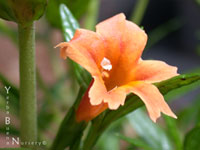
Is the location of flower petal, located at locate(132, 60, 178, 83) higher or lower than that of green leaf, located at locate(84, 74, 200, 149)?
higher

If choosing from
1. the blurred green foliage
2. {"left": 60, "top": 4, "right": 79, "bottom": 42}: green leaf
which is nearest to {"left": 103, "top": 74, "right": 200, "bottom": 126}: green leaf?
the blurred green foliage

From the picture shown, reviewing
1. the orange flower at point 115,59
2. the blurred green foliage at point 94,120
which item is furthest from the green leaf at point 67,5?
the orange flower at point 115,59

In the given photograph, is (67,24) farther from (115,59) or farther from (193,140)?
(193,140)

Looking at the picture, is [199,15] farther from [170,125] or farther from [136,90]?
[136,90]

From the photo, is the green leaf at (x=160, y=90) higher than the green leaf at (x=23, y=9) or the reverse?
the reverse

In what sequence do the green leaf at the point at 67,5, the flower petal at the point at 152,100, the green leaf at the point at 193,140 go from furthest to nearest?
the green leaf at the point at 67,5 < the green leaf at the point at 193,140 < the flower petal at the point at 152,100

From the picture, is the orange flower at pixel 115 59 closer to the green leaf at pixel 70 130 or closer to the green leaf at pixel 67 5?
the green leaf at pixel 70 130

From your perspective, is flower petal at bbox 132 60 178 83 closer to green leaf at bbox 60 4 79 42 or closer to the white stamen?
the white stamen
